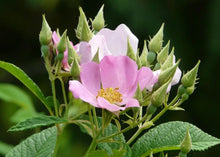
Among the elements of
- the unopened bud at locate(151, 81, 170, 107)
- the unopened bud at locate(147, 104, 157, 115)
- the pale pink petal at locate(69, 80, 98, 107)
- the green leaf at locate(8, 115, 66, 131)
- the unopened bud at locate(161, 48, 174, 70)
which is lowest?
the unopened bud at locate(147, 104, 157, 115)

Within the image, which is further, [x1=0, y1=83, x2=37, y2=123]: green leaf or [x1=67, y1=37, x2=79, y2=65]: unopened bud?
[x1=0, y1=83, x2=37, y2=123]: green leaf

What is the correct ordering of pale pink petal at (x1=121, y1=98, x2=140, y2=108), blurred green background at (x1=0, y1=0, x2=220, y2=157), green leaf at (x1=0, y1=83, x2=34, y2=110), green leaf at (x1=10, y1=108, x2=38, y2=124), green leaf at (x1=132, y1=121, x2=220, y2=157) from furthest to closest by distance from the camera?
1. blurred green background at (x1=0, y1=0, x2=220, y2=157)
2. green leaf at (x1=0, y1=83, x2=34, y2=110)
3. green leaf at (x1=10, y1=108, x2=38, y2=124)
4. green leaf at (x1=132, y1=121, x2=220, y2=157)
5. pale pink petal at (x1=121, y1=98, x2=140, y2=108)

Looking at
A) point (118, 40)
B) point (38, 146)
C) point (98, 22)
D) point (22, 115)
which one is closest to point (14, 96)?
point (22, 115)

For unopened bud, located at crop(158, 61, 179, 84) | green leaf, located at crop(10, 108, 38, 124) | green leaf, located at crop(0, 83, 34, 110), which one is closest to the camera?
unopened bud, located at crop(158, 61, 179, 84)

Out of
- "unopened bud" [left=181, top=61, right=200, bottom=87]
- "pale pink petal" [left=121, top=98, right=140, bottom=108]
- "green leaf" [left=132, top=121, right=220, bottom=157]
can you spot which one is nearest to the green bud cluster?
"unopened bud" [left=181, top=61, right=200, bottom=87]

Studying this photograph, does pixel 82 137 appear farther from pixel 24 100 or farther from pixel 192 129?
pixel 192 129

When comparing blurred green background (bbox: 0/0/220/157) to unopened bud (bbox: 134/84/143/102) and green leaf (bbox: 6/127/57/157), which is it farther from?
unopened bud (bbox: 134/84/143/102)

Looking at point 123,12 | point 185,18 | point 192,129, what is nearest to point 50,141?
point 192,129
